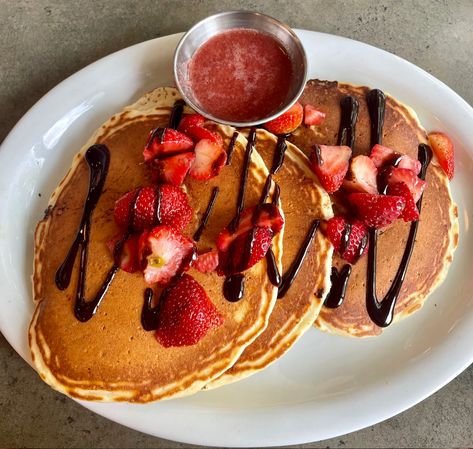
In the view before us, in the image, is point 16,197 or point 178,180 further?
point 16,197

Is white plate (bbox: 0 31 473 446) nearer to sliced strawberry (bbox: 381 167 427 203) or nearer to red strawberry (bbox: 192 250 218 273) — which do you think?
sliced strawberry (bbox: 381 167 427 203)

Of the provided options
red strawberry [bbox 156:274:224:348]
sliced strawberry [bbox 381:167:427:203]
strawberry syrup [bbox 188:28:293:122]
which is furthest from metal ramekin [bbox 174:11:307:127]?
red strawberry [bbox 156:274:224:348]

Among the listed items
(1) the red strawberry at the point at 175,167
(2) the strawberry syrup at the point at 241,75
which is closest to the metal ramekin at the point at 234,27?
(2) the strawberry syrup at the point at 241,75

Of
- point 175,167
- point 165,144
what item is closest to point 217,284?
point 175,167

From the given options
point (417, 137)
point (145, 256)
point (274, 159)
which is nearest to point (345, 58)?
point (417, 137)

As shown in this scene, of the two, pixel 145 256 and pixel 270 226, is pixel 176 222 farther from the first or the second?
pixel 270 226

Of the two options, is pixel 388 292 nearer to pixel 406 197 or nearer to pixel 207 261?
pixel 406 197
